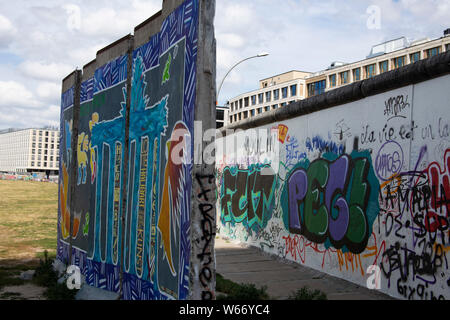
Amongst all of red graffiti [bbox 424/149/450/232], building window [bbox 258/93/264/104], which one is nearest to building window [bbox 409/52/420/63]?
building window [bbox 258/93/264/104]

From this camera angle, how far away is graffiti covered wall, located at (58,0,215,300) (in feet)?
15.9

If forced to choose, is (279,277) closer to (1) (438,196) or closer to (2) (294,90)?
(1) (438,196)

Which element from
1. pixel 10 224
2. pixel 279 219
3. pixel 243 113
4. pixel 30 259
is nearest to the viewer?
pixel 279 219

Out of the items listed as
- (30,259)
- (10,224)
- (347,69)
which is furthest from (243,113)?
(30,259)

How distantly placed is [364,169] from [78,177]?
17.4ft

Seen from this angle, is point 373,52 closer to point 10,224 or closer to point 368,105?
point 10,224

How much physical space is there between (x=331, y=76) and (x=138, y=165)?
8090 centimetres

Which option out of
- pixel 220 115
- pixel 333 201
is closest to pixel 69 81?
pixel 333 201

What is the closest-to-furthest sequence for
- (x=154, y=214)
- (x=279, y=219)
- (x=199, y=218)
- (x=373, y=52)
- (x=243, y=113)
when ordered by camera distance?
(x=199, y=218) < (x=154, y=214) < (x=279, y=219) < (x=373, y=52) < (x=243, y=113)

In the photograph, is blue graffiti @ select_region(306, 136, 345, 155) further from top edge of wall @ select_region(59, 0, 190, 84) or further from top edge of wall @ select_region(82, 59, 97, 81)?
top edge of wall @ select_region(82, 59, 97, 81)

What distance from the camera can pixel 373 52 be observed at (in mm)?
75812

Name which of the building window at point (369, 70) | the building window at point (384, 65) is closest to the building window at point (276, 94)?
the building window at point (369, 70)

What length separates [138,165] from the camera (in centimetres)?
636

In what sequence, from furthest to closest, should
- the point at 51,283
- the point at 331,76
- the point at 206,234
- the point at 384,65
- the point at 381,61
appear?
the point at 331,76 → the point at 381,61 → the point at 384,65 → the point at 51,283 → the point at 206,234
